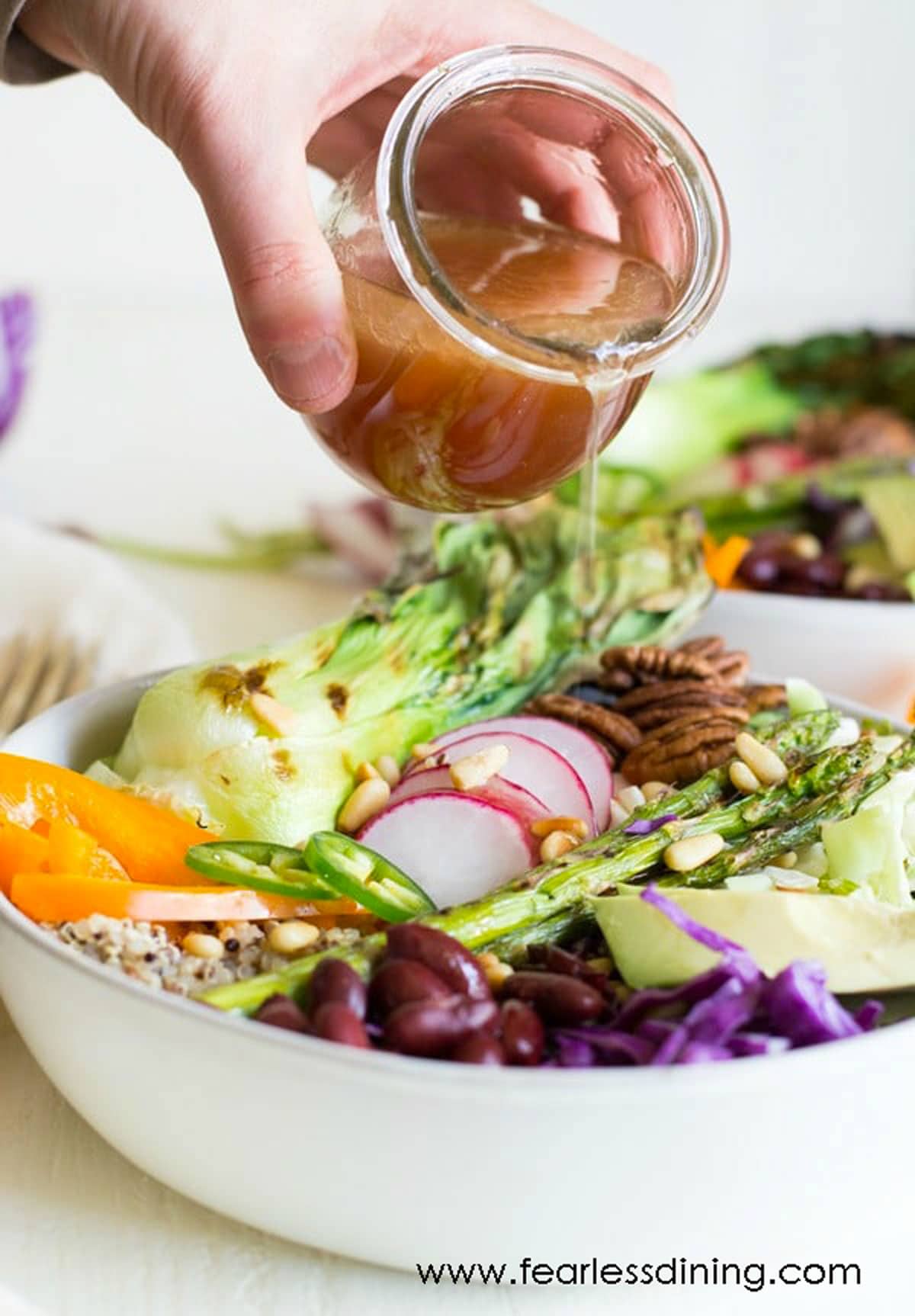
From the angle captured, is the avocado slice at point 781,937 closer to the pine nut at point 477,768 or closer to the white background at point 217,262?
the pine nut at point 477,768

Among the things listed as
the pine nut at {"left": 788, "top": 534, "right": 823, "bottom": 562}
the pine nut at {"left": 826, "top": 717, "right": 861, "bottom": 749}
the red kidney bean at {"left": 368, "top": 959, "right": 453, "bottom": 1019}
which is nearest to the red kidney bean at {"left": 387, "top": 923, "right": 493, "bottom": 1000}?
the red kidney bean at {"left": 368, "top": 959, "right": 453, "bottom": 1019}

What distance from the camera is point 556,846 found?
74.9 inches

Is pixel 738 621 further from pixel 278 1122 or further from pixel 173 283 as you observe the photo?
pixel 173 283

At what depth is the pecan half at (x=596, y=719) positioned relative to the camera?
2.24 meters

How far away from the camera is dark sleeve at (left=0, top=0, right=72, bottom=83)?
2314 millimetres

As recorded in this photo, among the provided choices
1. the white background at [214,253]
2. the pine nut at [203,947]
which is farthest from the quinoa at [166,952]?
the white background at [214,253]

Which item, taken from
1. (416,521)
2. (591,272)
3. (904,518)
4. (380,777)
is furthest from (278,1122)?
(904,518)

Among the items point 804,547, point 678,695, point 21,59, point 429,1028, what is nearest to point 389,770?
point 678,695

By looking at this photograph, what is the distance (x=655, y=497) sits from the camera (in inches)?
147

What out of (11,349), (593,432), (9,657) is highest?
(593,432)

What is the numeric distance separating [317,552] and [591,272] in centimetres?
203

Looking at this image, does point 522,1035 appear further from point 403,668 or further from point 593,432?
point 403,668

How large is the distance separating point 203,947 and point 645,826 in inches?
20.7

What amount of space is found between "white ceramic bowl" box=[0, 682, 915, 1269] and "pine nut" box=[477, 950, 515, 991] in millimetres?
230
